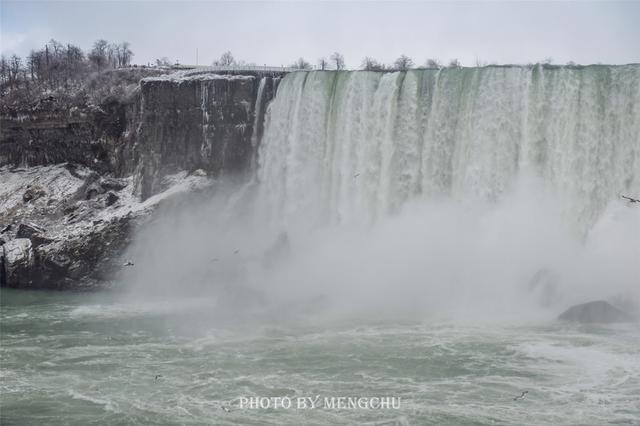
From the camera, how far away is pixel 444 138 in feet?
99.5

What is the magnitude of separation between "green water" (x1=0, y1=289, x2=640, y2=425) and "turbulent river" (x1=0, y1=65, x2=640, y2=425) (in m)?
0.08

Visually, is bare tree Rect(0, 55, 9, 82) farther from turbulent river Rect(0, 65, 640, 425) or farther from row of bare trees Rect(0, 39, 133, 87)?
turbulent river Rect(0, 65, 640, 425)

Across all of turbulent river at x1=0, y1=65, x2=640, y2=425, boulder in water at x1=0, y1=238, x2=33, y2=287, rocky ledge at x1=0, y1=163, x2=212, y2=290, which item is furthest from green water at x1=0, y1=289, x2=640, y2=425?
boulder in water at x1=0, y1=238, x2=33, y2=287

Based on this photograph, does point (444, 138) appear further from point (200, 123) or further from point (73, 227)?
point (73, 227)

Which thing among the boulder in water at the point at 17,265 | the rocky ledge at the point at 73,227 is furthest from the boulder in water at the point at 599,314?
the boulder in water at the point at 17,265

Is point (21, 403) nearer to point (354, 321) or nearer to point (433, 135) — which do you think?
point (354, 321)

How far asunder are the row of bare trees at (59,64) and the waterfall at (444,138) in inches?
649

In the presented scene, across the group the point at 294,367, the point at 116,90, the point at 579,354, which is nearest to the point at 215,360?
the point at 294,367

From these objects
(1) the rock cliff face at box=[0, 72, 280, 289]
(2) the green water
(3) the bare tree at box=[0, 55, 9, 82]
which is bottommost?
(2) the green water

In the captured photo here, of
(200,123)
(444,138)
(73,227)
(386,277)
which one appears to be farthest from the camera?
(200,123)

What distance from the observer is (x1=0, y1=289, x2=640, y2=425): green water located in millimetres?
16953

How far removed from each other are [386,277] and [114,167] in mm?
15712

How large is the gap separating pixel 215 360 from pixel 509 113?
14294 millimetres

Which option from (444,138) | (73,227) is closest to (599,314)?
(444,138)
